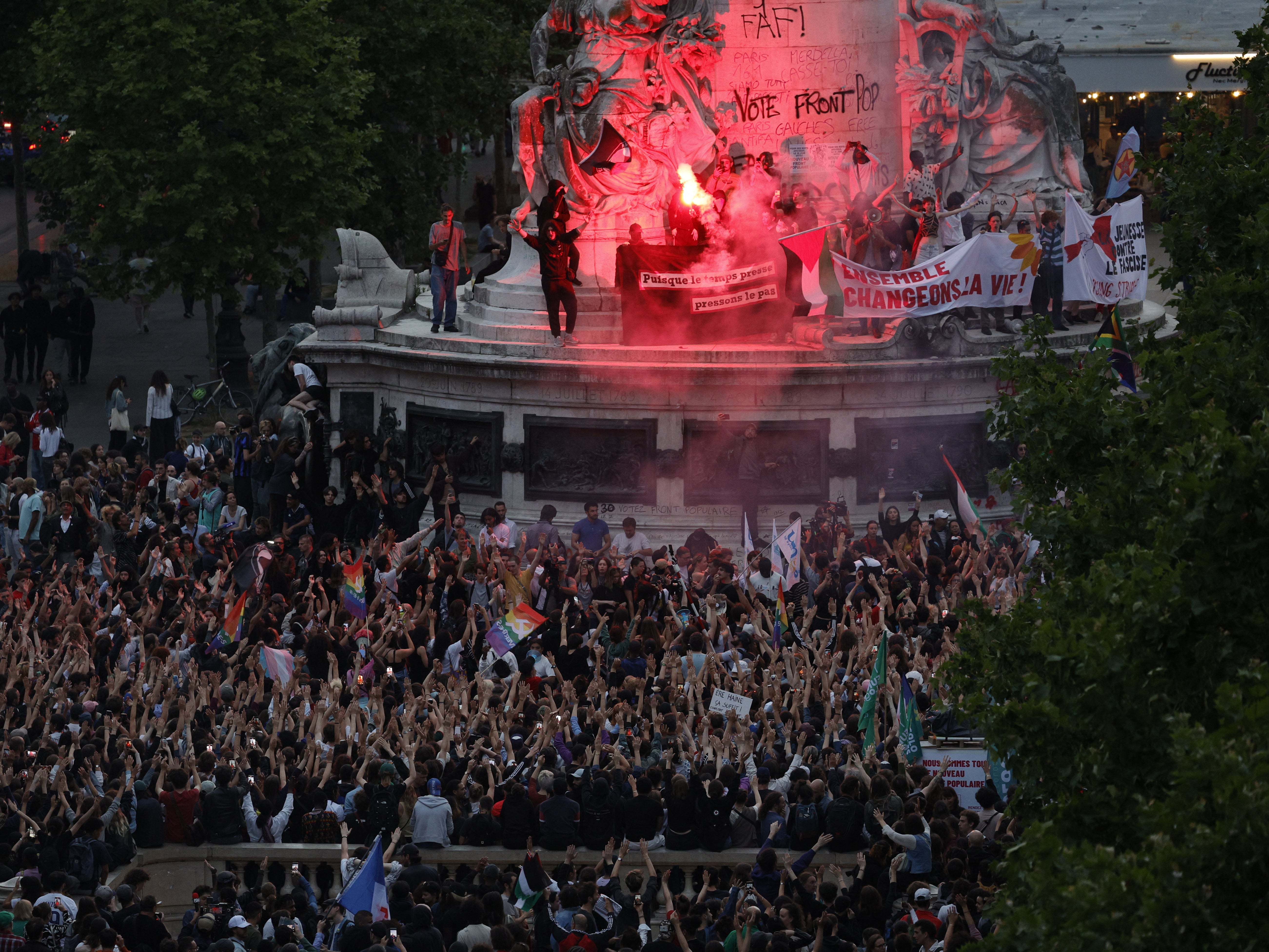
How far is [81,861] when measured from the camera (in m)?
15.6

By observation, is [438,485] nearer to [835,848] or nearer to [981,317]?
[981,317]

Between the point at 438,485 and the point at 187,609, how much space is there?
6.01 meters

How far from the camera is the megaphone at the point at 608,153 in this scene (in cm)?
2900

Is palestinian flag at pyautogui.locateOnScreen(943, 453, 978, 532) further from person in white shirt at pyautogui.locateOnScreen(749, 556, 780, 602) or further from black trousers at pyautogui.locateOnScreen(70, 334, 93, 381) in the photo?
black trousers at pyautogui.locateOnScreen(70, 334, 93, 381)

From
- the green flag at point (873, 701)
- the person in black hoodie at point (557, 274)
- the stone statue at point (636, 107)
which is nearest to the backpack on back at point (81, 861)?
the green flag at point (873, 701)

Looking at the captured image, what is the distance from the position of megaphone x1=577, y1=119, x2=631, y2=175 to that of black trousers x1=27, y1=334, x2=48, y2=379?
12.4m

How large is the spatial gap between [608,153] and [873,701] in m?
13.5

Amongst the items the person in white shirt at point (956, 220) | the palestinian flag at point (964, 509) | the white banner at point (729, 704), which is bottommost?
the white banner at point (729, 704)

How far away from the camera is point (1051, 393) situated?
527 inches

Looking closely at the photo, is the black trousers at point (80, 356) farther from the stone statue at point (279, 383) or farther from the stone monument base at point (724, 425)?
the stone monument base at point (724, 425)

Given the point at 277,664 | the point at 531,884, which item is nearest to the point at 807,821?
the point at 531,884

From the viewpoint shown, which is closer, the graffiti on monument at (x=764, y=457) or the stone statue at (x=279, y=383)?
the graffiti on monument at (x=764, y=457)

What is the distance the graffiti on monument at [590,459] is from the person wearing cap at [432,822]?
11.2m

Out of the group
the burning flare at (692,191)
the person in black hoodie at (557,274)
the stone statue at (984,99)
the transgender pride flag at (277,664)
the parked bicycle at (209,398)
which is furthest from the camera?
the parked bicycle at (209,398)
